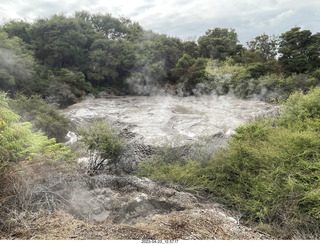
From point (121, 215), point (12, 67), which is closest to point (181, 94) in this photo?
point (12, 67)

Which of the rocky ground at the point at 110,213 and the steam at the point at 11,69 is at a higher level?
the steam at the point at 11,69

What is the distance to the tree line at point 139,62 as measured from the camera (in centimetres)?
1476

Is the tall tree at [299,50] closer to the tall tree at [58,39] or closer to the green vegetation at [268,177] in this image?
the green vegetation at [268,177]

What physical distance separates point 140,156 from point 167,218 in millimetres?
3535

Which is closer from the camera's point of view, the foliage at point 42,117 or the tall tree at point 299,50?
the foliage at point 42,117

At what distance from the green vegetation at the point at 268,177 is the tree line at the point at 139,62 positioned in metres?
10.1

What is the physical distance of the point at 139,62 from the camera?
17609 mm

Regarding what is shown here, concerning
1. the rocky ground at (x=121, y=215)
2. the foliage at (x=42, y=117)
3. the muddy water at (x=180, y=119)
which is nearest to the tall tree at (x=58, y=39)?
the muddy water at (x=180, y=119)

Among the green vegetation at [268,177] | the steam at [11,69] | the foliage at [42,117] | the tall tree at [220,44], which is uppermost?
the tall tree at [220,44]

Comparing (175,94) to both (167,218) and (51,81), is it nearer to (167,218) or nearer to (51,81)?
(51,81)

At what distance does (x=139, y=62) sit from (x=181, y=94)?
13.9 ft

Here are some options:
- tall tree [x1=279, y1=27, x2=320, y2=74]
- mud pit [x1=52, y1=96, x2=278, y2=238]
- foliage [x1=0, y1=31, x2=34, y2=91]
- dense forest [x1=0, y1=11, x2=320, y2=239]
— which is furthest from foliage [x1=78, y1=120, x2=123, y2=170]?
tall tree [x1=279, y1=27, x2=320, y2=74]

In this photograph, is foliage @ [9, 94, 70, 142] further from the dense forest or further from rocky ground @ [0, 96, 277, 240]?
rocky ground @ [0, 96, 277, 240]

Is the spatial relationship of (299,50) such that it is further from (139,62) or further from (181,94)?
(139,62)
